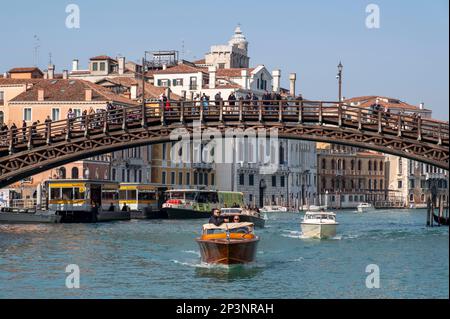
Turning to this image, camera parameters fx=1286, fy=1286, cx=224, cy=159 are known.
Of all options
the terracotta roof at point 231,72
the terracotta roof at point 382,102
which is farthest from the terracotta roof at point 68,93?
the terracotta roof at point 382,102

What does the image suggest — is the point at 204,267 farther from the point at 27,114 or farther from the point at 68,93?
the point at 27,114

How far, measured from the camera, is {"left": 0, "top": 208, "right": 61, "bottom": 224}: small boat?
5781 centimetres

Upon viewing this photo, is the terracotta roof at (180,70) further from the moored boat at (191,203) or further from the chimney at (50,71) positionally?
the moored boat at (191,203)

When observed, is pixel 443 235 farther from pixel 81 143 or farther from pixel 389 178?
pixel 389 178

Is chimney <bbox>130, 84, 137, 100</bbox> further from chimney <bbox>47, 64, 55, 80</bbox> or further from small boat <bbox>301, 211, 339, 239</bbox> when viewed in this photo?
small boat <bbox>301, 211, 339, 239</bbox>

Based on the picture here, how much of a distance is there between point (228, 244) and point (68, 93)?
46675 mm

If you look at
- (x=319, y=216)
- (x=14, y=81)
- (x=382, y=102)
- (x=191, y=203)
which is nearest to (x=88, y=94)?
(x=14, y=81)

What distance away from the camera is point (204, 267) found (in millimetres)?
34406

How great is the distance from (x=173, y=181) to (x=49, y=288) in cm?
6170

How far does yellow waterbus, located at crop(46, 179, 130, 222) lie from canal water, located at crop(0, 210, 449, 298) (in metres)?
9.41

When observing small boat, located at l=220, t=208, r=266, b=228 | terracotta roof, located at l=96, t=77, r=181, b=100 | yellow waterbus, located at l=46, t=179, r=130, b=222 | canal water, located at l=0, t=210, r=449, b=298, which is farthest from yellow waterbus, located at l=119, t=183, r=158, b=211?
canal water, located at l=0, t=210, r=449, b=298

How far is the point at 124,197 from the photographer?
239 feet

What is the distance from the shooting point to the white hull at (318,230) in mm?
49500
